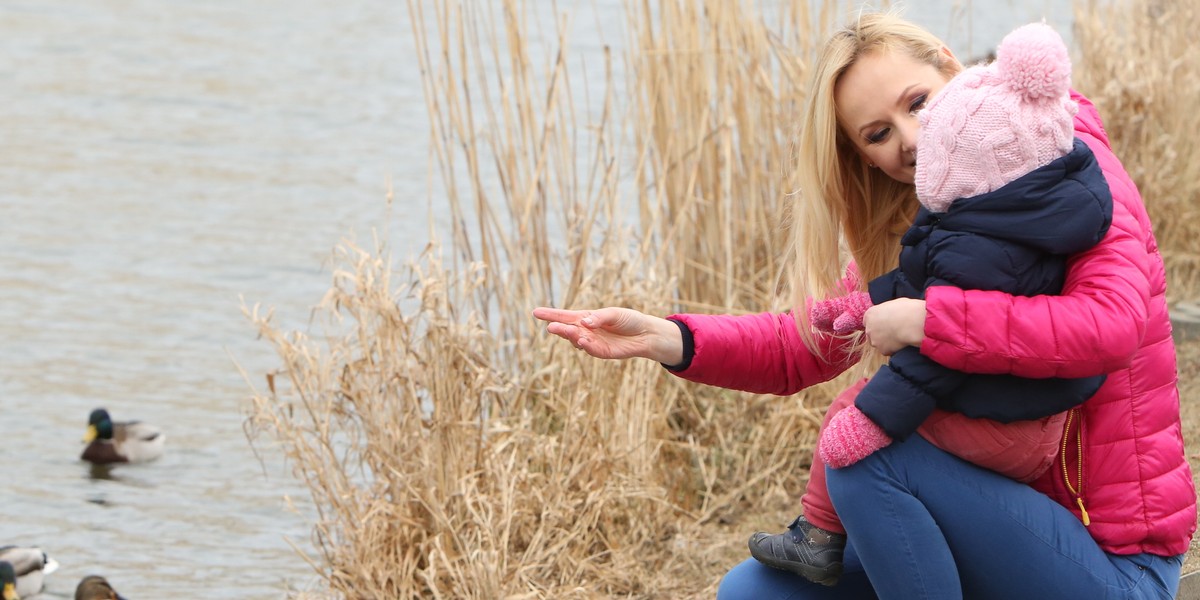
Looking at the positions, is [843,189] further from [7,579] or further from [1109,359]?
[7,579]

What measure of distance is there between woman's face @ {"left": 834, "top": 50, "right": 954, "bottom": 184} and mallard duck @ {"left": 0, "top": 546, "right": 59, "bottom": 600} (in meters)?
3.22

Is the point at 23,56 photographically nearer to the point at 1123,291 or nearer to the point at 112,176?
the point at 112,176

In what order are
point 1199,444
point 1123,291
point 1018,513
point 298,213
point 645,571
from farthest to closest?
point 298,213 < point 645,571 < point 1199,444 < point 1018,513 < point 1123,291

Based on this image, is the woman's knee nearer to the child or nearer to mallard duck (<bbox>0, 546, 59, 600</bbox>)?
the child

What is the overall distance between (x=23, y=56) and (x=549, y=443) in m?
7.66

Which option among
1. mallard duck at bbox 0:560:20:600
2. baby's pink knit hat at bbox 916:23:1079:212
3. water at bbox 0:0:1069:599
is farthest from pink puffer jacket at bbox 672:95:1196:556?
mallard duck at bbox 0:560:20:600

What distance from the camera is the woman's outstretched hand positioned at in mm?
2289

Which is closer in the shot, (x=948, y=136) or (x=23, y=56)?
(x=948, y=136)

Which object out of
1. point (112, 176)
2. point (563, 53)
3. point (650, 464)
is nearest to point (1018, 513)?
point (650, 464)

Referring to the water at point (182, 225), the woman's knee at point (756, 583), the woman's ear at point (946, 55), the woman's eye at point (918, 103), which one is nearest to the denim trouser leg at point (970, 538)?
the woman's knee at point (756, 583)

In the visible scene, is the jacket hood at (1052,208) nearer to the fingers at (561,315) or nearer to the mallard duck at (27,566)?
the fingers at (561,315)

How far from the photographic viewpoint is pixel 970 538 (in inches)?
80.1

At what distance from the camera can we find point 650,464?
3.84 meters

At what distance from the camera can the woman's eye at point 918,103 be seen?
217cm
